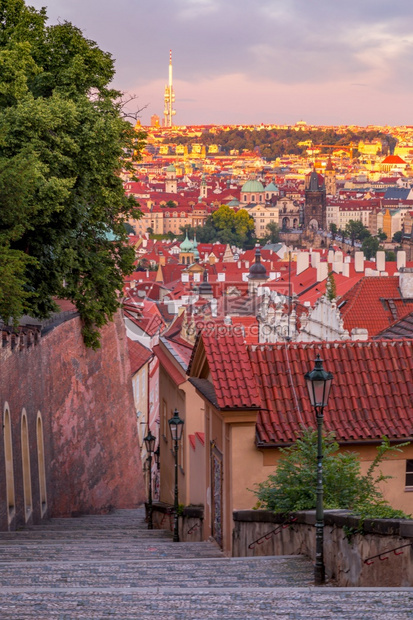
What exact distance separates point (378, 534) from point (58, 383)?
38.6 ft

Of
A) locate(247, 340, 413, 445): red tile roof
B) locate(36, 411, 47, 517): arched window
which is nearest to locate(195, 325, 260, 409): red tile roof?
locate(247, 340, 413, 445): red tile roof

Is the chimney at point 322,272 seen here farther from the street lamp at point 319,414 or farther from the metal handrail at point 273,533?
the street lamp at point 319,414

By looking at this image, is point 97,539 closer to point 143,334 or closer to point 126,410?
point 126,410

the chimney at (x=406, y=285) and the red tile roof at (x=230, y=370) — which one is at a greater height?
the chimney at (x=406, y=285)

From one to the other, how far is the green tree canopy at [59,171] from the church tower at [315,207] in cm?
14989

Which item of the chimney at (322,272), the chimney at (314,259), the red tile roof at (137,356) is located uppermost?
the chimney at (314,259)

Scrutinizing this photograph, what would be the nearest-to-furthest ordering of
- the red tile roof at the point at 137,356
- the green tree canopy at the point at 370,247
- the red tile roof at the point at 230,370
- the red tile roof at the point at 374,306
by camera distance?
the red tile roof at the point at 230,370 → the red tile roof at the point at 374,306 → the red tile roof at the point at 137,356 → the green tree canopy at the point at 370,247

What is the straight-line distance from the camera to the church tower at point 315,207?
167500 millimetres

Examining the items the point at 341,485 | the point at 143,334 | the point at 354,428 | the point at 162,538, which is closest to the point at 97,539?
the point at 162,538

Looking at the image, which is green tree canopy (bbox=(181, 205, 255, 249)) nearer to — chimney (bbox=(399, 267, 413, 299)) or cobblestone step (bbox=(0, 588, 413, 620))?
chimney (bbox=(399, 267, 413, 299))

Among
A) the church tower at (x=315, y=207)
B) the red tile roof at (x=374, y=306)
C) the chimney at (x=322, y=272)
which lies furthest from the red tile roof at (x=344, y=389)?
→ the church tower at (x=315, y=207)

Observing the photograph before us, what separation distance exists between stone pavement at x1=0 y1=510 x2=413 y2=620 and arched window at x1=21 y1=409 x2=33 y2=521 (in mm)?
5247

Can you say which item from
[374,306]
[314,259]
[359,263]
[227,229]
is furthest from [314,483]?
[227,229]

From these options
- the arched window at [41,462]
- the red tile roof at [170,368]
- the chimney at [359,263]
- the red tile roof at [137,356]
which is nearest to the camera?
the red tile roof at [170,368]
